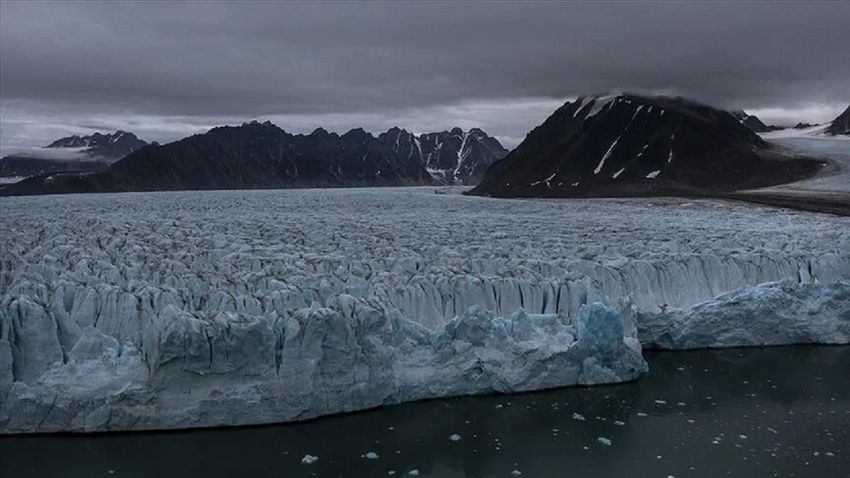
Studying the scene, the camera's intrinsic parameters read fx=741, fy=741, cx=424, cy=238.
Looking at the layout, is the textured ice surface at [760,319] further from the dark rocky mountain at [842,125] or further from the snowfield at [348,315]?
the dark rocky mountain at [842,125]

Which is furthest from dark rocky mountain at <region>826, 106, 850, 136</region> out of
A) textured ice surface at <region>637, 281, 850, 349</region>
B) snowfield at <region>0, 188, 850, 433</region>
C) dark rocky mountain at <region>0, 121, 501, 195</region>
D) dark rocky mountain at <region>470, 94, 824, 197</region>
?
textured ice surface at <region>637, 281, 850, 349</region>

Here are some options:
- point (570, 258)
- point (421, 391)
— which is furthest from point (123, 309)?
point (570, 258)

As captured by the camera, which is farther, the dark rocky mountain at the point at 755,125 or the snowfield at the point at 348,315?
the dark rocky mountain at the point at 755,125

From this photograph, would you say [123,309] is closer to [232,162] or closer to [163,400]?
[163,400]

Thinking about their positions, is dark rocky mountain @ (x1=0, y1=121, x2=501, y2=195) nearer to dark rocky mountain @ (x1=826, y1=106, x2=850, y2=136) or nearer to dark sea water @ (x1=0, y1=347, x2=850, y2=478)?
dark rocky mountain @ (x1=826, y1=106, x2=850, y2=136)

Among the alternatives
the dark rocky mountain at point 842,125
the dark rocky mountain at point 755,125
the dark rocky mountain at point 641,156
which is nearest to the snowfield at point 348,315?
the dark rocky mountain at point 641,156
